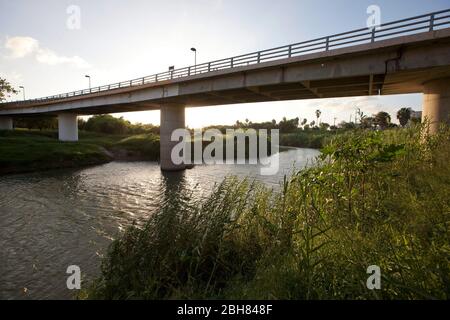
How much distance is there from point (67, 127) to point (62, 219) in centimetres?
4712

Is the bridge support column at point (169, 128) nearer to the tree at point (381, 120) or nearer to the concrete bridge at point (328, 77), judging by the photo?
the concrete bridge at point (328, 77)

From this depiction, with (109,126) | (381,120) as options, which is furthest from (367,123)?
(109,126)

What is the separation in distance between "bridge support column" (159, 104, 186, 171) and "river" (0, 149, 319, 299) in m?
5.83

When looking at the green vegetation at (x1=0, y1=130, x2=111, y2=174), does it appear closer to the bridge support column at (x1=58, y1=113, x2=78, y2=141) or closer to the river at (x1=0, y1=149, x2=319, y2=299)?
the river at (x1=0, y1=149, x2=319, y2=299)

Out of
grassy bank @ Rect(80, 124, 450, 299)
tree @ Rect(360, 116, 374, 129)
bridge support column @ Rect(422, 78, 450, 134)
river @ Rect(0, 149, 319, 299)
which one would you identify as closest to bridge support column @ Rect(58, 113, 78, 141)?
river @ Rect(0, 149, 319, 299)

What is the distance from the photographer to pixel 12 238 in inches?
373

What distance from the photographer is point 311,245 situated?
177 inches

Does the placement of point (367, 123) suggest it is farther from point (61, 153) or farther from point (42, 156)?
point (61, 153)

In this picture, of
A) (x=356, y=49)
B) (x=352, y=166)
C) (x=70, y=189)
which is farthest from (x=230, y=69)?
(x=352, y=166)

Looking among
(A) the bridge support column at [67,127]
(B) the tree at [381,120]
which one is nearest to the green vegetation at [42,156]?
(A) the bridge support column at [67,127]

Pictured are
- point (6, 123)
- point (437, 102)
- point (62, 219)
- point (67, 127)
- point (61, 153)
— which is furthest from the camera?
point (6, 123)

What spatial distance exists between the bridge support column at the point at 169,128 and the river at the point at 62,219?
583cm

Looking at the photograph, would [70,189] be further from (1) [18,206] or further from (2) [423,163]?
(2) [423,163]

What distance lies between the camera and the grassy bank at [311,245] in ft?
11.2
